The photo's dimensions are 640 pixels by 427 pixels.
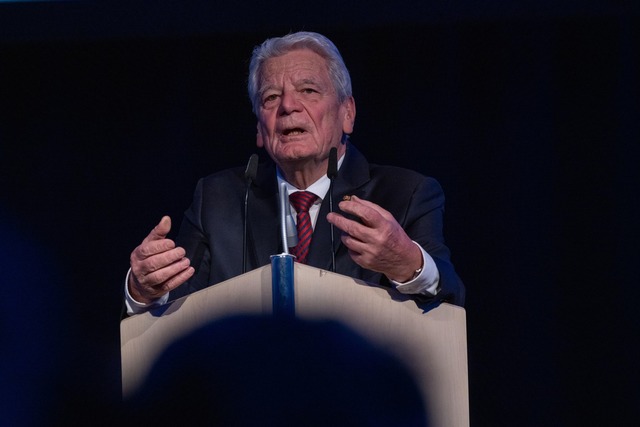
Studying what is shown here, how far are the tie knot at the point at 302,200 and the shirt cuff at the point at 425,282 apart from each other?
56 cm

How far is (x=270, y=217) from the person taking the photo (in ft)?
6.55

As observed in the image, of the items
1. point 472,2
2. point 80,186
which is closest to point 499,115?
point 472,2

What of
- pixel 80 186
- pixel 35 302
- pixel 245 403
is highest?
pixel 80 186

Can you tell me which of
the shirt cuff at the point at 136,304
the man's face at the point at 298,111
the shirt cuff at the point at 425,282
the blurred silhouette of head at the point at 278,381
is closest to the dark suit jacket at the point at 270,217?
the man's face at the point at 298,111

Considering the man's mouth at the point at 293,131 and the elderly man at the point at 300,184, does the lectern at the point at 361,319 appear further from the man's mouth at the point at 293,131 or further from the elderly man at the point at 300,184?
the man's mouth at the point at 293,131

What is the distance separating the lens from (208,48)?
2.99m

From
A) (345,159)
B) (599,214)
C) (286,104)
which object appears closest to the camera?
(286,104)

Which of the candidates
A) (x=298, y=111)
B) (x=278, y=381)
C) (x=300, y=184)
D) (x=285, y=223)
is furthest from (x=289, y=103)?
(x=278, y=381)

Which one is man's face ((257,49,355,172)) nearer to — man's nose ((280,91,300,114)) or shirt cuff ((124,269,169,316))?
man's nose ((280,91,300,114))

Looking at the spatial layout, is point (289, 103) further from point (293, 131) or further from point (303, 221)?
point (303, 221)

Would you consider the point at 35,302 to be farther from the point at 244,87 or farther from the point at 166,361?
the point at 166,361

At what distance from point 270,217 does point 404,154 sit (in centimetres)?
99

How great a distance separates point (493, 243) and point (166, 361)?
5.77ft

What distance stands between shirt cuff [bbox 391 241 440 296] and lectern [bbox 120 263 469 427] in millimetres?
53
